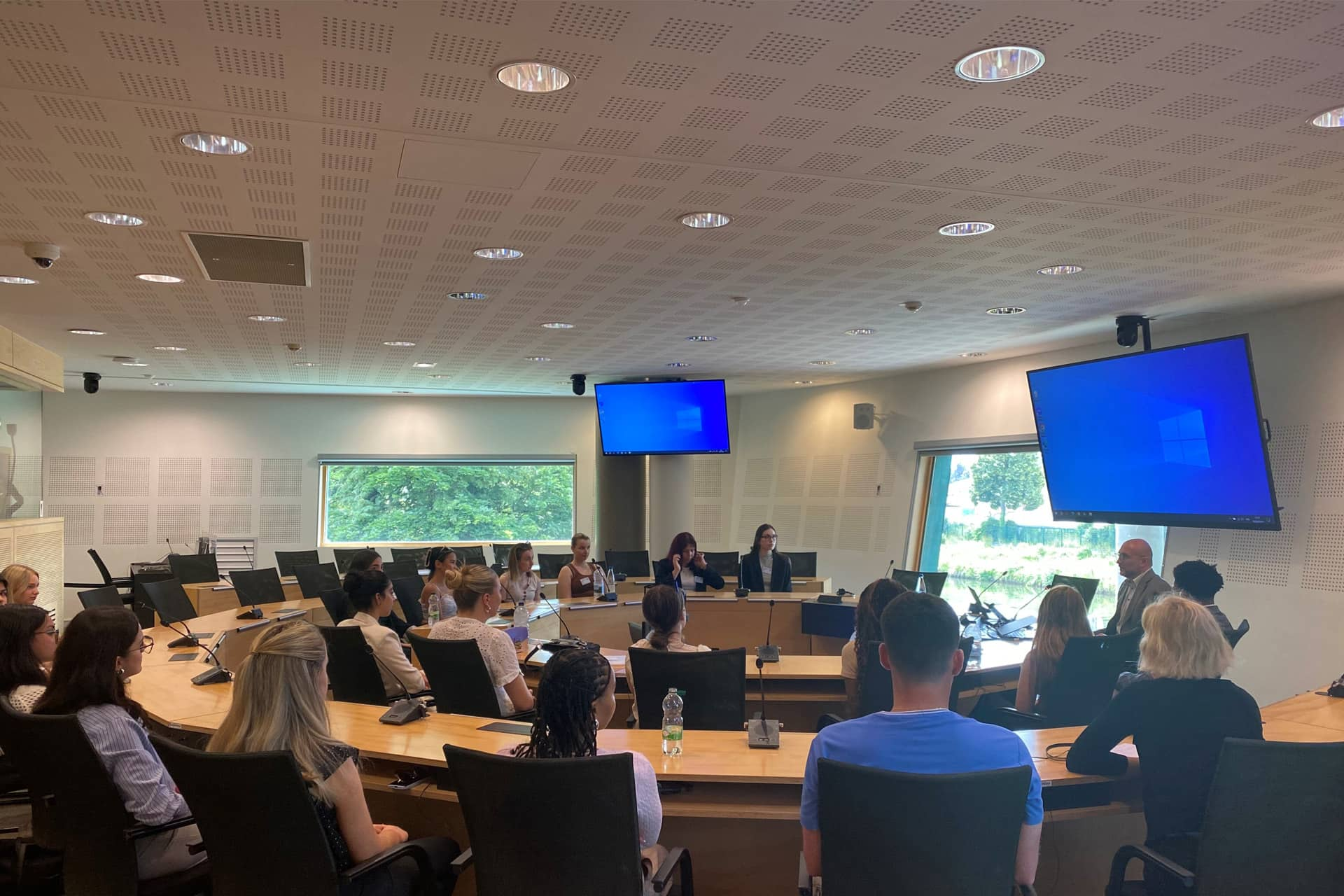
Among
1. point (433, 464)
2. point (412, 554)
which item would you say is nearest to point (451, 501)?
point (433, 464)

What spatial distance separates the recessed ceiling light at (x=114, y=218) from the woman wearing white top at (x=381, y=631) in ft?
6.96

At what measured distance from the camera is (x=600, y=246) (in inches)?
211

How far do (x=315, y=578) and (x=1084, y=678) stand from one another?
22.5 ft

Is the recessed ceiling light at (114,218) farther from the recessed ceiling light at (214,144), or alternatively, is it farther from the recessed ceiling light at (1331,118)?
the recessed ceiling light at (1331,118)

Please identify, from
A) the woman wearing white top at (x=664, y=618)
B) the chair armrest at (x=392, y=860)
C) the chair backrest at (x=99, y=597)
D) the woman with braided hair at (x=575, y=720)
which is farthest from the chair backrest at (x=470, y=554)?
the woman with braided hair at (x=575, y=720)

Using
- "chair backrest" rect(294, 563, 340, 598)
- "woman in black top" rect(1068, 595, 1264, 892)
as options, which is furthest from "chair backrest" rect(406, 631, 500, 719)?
"chair backrest" rect(294, 563, 340, 598)

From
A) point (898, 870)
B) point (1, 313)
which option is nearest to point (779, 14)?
point (898, 870)

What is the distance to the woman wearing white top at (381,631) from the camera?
505 centimetres

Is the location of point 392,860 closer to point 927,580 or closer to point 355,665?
point 355,665

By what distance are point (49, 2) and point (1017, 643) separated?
6.53 m

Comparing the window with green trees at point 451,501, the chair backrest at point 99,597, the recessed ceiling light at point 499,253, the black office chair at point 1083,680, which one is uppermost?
the recessed ceiling light at point 499,253

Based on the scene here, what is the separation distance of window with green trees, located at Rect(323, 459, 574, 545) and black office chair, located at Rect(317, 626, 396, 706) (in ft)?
30.9

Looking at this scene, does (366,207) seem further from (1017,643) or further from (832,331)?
(1017,643)

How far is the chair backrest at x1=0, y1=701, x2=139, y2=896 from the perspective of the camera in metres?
2.80
